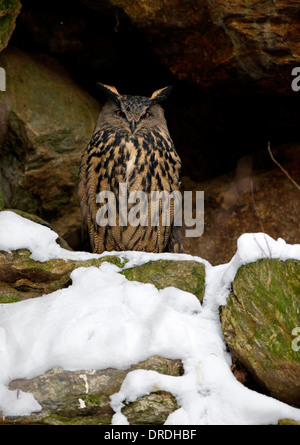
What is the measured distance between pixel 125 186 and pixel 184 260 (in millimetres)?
789

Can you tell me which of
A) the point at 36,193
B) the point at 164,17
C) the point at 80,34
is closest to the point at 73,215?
the point at 36,193

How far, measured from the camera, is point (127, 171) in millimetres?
3479

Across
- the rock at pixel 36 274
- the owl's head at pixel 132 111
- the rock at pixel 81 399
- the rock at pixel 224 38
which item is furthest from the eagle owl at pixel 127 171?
the rock at pixel 81 399

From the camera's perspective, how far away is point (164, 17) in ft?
12.1

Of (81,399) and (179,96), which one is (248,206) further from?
(81,399)

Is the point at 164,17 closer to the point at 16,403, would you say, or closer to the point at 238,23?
the point at 238,23

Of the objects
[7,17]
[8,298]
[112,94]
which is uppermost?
[7,17]

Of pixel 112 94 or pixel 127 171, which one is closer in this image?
pixel 127 171

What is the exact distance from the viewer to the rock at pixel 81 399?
2.13m

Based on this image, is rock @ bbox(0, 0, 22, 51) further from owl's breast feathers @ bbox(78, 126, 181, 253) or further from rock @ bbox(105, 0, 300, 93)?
owl's breast feathers @ bbox(78, 126, 181, 253)

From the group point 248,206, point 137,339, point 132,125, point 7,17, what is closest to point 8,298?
point 137,339

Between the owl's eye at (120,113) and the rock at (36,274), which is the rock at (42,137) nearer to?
the owl's eye at (120,113)

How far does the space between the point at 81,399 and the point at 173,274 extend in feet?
2.80

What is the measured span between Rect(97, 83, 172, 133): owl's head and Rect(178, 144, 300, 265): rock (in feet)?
3.23
